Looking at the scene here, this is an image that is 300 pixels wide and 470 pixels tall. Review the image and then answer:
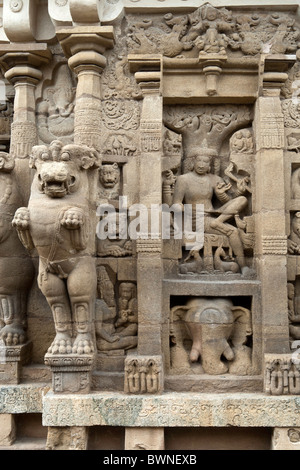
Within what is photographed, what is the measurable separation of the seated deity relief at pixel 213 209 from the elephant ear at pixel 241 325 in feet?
1.40

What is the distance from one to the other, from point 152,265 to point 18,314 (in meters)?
1.65

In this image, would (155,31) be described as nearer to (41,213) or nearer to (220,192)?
(220,192)

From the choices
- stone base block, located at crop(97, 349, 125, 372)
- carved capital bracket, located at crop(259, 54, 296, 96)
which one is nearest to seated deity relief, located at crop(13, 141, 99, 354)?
stone base block, located at crop(97, 349, 125, 372)

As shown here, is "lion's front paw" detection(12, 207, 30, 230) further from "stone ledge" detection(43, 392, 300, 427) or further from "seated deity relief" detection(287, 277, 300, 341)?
"seated deity relief" detection(287, 277, 300, 341)

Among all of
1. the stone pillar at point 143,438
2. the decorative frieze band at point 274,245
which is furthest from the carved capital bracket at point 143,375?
the decorative frieze band at point 274,245

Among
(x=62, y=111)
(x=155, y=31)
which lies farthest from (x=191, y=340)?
(x=155, y=31)

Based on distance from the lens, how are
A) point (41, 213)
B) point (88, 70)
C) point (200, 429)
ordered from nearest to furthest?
point (41, 213) < point (200, 429) < point (88, 70)

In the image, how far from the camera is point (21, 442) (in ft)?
17.0

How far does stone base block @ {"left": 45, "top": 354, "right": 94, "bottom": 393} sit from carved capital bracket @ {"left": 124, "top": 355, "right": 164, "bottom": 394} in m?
0.40

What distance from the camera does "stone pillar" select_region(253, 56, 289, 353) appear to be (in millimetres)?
4984

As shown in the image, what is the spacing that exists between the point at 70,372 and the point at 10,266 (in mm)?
1355

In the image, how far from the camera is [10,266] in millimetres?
5238

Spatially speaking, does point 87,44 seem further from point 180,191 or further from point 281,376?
point 281,376

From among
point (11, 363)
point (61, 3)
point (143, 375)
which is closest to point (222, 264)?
point (143, 375)
